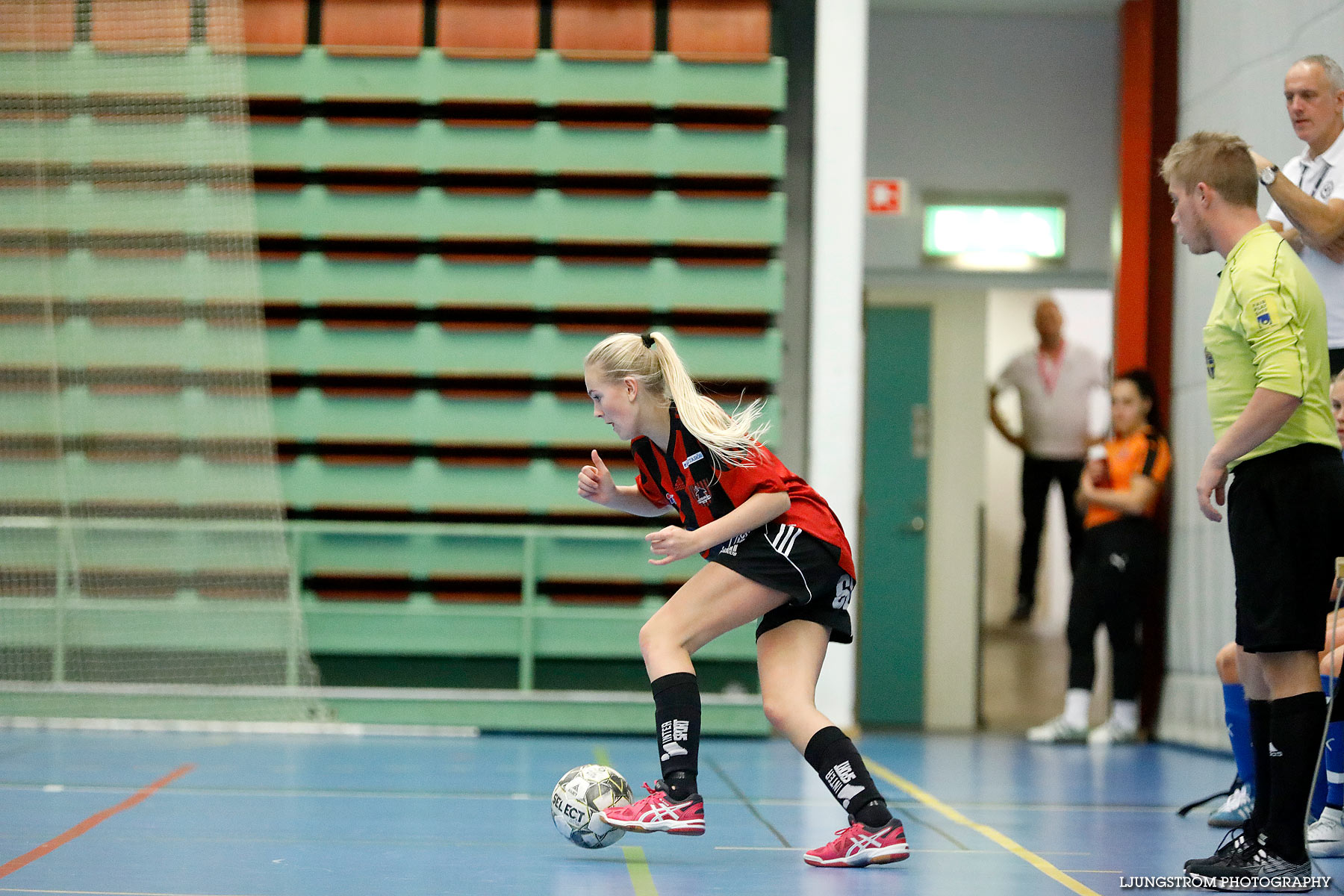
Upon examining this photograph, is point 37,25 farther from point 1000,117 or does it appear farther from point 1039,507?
point 1039,507

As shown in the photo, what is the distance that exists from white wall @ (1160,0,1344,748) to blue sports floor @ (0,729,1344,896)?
1.83 feet

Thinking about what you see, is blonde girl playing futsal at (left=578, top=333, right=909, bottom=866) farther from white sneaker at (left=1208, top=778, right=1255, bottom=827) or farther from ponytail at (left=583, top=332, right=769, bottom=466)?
white sneaker at (left=1208, top=778, right=1255, bottom=827)

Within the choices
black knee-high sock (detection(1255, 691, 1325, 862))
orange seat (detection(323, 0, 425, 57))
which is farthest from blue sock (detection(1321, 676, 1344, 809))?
orange seat (detection(323, 0, 425, 57))

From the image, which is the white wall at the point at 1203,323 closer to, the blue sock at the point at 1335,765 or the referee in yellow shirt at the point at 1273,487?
the blue sock at the point at 1335,765

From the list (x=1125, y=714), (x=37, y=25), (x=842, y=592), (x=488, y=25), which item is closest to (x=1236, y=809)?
(x=842, y=592)

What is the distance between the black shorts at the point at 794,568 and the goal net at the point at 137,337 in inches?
140

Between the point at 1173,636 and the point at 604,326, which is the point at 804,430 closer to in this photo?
the point at 604,326

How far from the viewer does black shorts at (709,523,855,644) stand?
3098 millimetres

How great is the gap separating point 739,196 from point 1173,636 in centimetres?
304

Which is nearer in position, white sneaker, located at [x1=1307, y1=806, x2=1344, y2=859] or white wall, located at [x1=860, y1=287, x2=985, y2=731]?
white sneaker, located at [x1=1307, y1=806, x2=1344, y2=859]

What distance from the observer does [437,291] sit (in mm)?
6426

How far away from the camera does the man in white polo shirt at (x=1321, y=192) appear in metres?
3.35

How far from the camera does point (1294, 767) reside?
8.86 feet

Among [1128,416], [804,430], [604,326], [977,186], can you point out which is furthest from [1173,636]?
[604,326]
